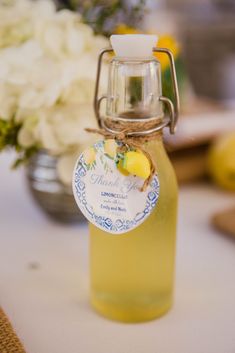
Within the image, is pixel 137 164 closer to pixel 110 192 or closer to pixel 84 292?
pixel 110 192

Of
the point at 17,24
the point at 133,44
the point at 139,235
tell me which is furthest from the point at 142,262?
the point at 17,24

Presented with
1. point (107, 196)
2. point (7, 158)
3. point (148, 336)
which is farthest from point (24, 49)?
point (7, 158)

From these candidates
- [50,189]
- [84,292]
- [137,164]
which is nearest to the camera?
[137,164]

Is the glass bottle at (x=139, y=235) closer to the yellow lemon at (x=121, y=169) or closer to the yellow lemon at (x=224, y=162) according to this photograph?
the yellow lemon at (x=121, y=169)

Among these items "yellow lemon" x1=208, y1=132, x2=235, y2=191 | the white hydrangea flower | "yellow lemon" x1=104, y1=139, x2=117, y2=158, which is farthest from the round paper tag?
"yellow lemon" x1=208, y1=132, x2=235, y2=191

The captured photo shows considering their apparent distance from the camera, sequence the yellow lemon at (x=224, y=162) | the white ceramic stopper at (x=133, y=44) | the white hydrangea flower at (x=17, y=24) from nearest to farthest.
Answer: the white ceramic stopper at (x=133, y=44) → the white hydrangea flower at (x=17, y=24) → the yellow lemon at (x=224, y=162)

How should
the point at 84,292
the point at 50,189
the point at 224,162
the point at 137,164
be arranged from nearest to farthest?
1. the point at 137,164
2. the point at 84,292
3. the point at 50,189
4. the point at 224,162

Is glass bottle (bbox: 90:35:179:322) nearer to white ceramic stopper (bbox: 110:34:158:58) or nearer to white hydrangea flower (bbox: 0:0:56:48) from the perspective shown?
white ceramic stopper (bbox: 110:34:158:58)

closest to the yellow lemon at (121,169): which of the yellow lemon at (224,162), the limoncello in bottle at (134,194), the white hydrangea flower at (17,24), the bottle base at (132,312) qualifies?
the limoncello in bottle at (134,194)
